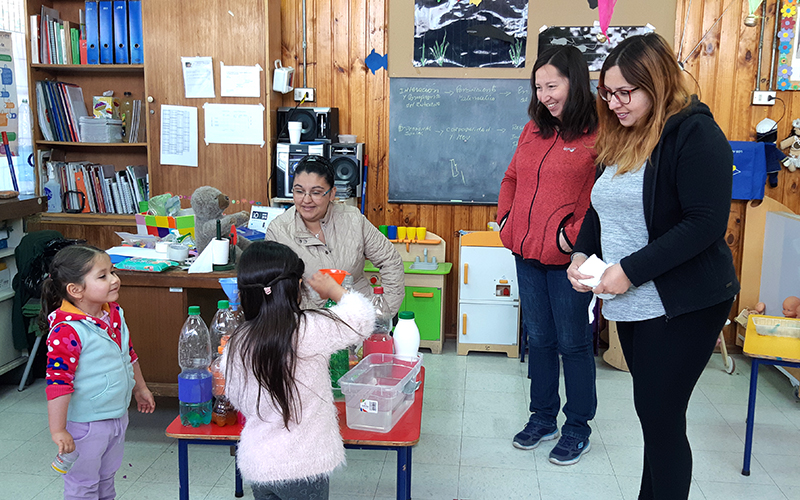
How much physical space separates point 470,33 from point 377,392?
2856 millimetres

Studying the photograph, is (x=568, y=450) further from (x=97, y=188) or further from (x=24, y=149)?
(x=24, y=149)

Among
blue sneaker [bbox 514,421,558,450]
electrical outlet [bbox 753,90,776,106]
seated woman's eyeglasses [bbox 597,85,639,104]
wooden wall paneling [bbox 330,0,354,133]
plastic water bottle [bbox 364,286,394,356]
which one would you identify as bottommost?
blue sneaker [bbox 514,421,558,450]

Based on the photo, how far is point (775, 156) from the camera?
3.81m

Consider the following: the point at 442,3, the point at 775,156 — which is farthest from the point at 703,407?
the point at 442,3

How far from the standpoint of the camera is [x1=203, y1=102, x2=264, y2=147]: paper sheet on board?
3.95m

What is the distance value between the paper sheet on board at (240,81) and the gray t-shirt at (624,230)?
271 cm

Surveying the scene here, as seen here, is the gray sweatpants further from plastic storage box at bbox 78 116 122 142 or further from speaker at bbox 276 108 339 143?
plastic storage box at bbox 78 116 122 142

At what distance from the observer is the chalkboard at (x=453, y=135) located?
409 centimetres

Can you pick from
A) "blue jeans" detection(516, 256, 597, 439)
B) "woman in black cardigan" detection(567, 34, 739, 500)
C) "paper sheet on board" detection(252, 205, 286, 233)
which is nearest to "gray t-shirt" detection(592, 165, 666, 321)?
"woman in black cardigan" detection(567, 34, 739, 500)

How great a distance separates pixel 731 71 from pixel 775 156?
1.84ft

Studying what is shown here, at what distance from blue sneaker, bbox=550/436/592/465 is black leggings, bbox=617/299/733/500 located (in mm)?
868

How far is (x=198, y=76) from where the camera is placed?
3.94 meters

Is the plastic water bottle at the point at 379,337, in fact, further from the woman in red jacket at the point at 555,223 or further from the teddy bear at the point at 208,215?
the teddy bear at the point at 208,215

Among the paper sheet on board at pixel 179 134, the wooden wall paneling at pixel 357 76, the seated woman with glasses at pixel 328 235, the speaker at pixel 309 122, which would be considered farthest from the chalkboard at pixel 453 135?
the seated woman with glasses at pixel 328 235
